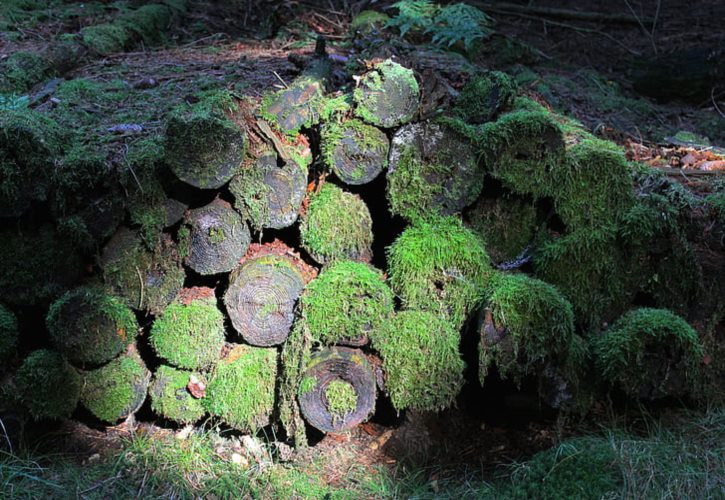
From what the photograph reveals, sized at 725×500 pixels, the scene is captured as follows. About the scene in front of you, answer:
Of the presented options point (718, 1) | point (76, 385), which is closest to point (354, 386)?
point (76, 385)

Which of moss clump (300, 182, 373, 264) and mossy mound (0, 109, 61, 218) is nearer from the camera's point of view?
mossy mound (0, 109, 61, 218)

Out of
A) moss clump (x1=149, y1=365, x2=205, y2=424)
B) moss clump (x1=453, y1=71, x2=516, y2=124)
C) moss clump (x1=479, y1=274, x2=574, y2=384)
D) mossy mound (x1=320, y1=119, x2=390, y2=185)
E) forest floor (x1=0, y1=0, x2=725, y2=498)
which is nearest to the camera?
forest floor (x1=0, y1=0, x2=725, y2=498)

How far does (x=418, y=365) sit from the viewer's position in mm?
3174

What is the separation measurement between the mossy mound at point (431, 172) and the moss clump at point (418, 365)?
25.0 inches

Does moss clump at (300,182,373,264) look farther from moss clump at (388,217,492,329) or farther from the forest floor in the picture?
the forest floor

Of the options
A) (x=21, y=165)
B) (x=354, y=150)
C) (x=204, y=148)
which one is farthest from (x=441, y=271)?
(x=21, y=165)

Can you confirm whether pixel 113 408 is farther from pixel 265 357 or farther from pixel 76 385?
pixel 265 357

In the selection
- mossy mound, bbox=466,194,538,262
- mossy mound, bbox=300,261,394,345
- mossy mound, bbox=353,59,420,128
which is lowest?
mossy mound, bbox=300,261,394,345

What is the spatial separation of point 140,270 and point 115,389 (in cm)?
64

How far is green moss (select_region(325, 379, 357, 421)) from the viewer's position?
312 cm

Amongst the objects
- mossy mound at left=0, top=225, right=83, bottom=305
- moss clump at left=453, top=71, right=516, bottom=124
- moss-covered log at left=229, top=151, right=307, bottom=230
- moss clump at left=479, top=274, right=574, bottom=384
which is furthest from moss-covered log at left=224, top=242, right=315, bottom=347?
moss clump at left=453, top=71, right=516, bottom=124

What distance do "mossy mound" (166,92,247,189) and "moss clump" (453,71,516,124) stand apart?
4.43 feet

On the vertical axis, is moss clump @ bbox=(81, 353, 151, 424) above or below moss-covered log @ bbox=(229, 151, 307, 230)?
below

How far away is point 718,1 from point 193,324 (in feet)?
31.2
